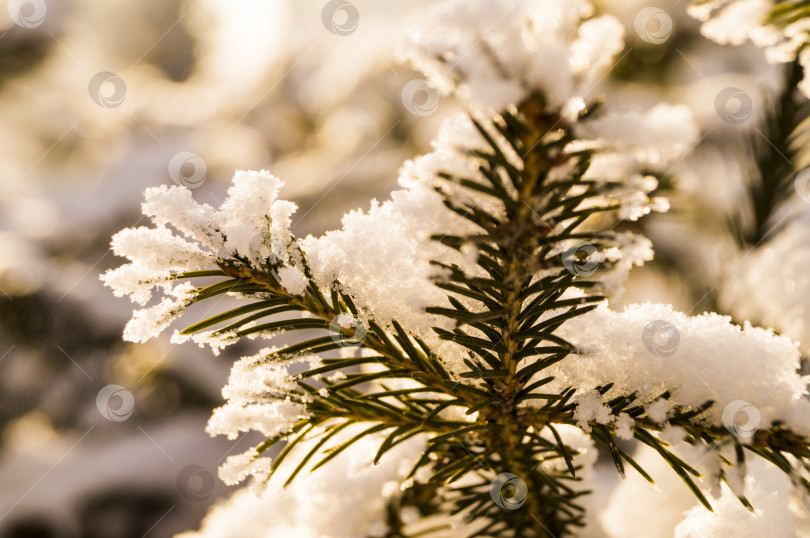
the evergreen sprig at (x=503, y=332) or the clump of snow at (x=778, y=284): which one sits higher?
the evergreen sprig at (x=503, y=332)

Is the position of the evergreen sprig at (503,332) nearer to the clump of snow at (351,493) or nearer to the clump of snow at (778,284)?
the clump of snow at (351,493)

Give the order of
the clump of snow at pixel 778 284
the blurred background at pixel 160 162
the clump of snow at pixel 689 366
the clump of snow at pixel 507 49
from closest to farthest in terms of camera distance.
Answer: the clump of snow at pixel 507 49
the clump of snow at pixel 689 366
the clump of snow at pixel 778 284
the blurred background at pixel 160 162

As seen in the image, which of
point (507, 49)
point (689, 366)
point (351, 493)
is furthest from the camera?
point (351, 493)

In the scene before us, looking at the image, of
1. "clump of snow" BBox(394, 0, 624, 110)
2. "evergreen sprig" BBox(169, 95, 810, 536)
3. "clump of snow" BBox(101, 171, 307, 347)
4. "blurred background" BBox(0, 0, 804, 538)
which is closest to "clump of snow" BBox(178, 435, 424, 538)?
"evergreen sprig" BBox(169, 95, 810, 536)

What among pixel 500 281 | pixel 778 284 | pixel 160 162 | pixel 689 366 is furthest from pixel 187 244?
pixel 160 162

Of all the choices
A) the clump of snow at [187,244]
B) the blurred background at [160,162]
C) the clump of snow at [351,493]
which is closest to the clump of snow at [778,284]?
the blurred background at [160,162]

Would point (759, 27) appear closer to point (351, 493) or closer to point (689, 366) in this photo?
point (689, 366)

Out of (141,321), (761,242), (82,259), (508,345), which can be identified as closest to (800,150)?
(761,242)

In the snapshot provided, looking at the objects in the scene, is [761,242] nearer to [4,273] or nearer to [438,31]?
[438,31]
